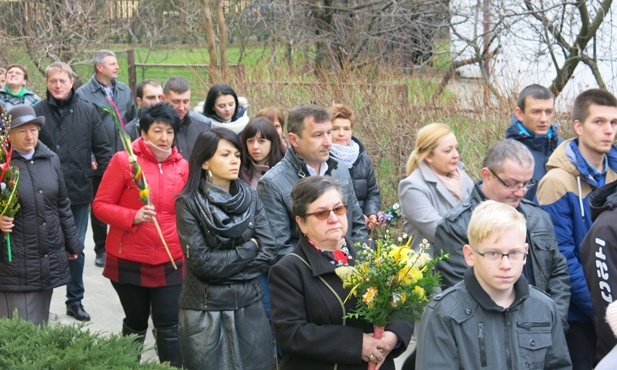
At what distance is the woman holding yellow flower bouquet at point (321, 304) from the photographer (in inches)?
192

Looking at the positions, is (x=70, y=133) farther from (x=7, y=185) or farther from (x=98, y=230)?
(x=7, y=185)

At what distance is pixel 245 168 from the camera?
25.0 ft

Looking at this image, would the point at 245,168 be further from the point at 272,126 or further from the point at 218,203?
the point at 218,203

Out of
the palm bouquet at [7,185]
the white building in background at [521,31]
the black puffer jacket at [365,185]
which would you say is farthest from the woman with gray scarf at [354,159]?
the white building in background at [521,31]

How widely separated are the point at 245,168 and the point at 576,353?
9.67ft

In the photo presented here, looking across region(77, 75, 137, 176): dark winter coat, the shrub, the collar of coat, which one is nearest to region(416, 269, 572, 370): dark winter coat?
the shrub

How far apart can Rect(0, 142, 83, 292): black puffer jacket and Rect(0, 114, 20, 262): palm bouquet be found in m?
0.09

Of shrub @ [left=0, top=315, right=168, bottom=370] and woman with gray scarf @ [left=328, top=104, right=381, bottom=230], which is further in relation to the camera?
woman with gray scarf @ [left=328, top=104, right=381, bottom=230]

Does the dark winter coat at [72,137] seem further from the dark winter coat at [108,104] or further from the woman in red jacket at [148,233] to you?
the woman in red jacket at [148,233]

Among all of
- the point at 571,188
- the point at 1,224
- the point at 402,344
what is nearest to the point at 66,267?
the point at 1,224

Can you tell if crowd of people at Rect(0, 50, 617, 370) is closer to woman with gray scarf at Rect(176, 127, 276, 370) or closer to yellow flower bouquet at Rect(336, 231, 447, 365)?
woman with gray scarf at Rect(176, 127, 276, 370)

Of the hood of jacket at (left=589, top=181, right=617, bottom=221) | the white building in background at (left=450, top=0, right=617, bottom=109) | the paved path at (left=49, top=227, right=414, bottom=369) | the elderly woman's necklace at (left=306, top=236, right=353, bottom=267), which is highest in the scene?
the white building in background at (left=450, top=0, right=617, bottom=109)

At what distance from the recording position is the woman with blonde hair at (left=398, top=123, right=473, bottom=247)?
21.1ft

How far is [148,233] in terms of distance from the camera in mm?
7117
